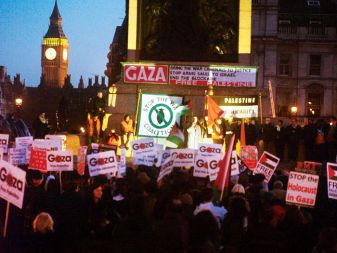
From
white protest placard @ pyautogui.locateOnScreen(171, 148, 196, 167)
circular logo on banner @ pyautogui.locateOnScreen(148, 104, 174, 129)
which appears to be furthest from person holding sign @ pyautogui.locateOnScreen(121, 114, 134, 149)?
white protest placard @ pyautogui.locateOnScreen(171, 148, 196, 167)

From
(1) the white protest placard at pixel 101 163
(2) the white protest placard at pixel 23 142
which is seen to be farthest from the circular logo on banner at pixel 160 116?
(1) the white protest placard at pixel 101 163

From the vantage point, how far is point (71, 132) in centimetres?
2639

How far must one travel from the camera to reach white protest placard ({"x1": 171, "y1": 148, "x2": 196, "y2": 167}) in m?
14.1

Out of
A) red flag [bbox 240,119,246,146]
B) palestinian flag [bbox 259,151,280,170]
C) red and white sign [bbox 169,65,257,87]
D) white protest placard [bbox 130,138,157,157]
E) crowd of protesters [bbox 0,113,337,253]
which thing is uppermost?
red and white sign [bbox 169,65,257,87]

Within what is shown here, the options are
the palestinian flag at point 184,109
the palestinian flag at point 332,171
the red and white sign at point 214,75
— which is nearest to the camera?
the palestinian flag at point 332,171

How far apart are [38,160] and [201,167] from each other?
10.5 feet

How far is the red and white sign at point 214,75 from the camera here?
25906 mm

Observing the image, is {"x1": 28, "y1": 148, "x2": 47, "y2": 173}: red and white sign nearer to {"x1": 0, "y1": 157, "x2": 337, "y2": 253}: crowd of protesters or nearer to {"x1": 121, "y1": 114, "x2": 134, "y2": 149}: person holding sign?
{"x1": 0, "y1": 157, "x2": 337, "y2": 253}: crowd of protesters

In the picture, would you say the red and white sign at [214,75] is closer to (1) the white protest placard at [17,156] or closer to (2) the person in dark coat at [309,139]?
(2) the person in dark coat at [309,139]

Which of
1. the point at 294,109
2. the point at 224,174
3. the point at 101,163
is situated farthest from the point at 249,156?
the point at 294,109

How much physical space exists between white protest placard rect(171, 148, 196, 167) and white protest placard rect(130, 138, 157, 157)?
1.59 metres

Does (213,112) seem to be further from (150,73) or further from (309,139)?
(150,73)

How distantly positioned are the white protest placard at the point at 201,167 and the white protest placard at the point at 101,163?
5.14 ft

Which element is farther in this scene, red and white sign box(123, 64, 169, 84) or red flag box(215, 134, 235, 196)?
red and white sign box(123, 64, 169, 84)
